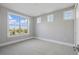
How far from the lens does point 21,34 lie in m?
1.33

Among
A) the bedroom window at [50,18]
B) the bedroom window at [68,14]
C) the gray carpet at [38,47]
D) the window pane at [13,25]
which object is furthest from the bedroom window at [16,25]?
the bedroom window at [68,14]

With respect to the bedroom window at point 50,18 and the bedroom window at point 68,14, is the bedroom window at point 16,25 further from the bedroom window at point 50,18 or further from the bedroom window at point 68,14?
the bedroom window at point 68,14

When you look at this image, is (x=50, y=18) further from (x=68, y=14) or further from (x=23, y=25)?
(x=23, y=25)

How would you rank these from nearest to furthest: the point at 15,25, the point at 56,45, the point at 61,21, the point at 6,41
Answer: the point at 15,25 → the point at 6,41 → the point at 56,45 → the point at 61,21

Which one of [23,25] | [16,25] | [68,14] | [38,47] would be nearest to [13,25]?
[16,25]

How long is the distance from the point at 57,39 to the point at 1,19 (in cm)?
127

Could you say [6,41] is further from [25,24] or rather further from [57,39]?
[57,39]

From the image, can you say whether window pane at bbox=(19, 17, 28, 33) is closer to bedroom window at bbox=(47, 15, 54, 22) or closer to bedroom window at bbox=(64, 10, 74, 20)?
bedroom window at bbox=(47, 15, 54, 22)

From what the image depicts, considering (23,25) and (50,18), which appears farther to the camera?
(50,18)

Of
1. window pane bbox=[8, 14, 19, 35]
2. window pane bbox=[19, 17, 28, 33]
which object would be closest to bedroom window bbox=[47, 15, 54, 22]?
window pane bbox=[19, 17, 28, 33]

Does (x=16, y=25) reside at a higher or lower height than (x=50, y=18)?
lower

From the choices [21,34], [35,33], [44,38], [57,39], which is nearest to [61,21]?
[57,39]

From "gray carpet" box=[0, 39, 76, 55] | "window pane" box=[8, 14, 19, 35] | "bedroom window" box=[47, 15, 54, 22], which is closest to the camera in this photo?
"window pane" box=[8, 14, 19, 35]

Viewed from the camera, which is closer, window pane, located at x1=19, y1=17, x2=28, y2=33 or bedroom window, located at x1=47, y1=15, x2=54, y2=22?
window pane, located at x1=19, y1=17, x2=28, y2=33
